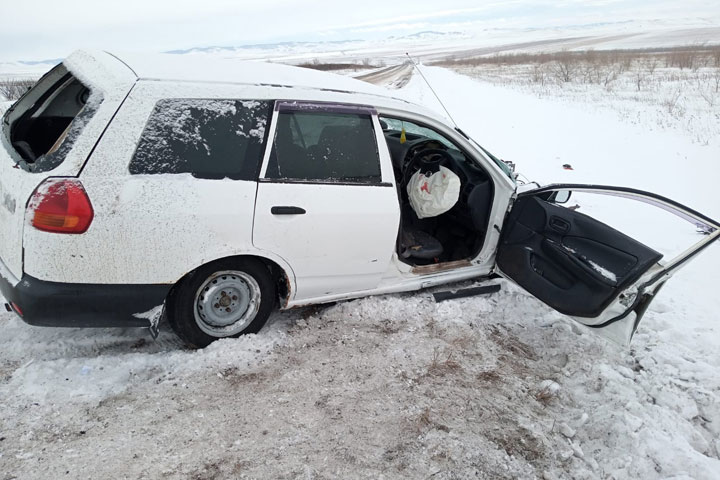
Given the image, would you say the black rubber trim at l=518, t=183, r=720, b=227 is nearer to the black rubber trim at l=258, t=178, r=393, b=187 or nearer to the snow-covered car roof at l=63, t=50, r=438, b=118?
the snow-covered car roof at l=63, t=50, r=438, b=118

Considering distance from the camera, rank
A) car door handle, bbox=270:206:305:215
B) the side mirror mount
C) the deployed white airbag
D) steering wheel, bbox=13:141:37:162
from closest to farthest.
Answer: steering wheel, bbox=13:141:37:162 → car door handle, bbox=270:206:305:215 → the deployed white airbag → the side mirror mount

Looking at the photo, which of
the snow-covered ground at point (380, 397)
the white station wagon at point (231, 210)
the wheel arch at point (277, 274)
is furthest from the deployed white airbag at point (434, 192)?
the wheel arch at point (277, 274)

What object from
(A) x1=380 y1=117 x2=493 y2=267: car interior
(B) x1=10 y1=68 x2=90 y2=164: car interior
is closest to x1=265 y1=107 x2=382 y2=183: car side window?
(A) x1=380 y1=117 x2=493 y2=267: car interior

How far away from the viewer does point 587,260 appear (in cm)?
340

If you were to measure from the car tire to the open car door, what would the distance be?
192 centimetres

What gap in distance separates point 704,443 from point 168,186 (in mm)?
3292

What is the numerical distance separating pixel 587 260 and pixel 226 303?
245 centimetres

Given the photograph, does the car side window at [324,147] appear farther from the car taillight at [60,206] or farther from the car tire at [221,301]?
the car taillight at [60,206]

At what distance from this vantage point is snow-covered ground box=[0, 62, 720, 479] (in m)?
2.47

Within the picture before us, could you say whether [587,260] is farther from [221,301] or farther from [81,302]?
[81,302]

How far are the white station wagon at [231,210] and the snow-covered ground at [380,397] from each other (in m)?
0.30

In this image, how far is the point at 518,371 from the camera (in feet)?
10.9

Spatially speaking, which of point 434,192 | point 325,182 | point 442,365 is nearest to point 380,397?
point 442,365

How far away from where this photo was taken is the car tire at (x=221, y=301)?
3047 millimetres
